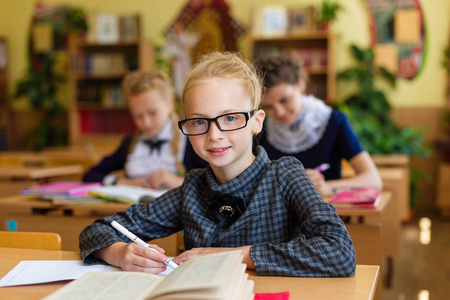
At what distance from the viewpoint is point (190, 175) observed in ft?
4.73

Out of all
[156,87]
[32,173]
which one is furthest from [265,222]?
[32,173]

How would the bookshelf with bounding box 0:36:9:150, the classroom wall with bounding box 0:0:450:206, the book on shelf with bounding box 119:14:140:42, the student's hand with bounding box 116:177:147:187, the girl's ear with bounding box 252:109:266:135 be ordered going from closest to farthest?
the girl's ear with bounding box 252:109:266:135 → the student's hand with bounding box 116:177:147:187 → the classroom wall with bounding box 0:0:450:206 → the book on shelf with bounding box 119:14:140:42 → the bookshelf with bounding box 0:36:9:150

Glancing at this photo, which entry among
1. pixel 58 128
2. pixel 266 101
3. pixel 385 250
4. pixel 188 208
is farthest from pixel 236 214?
pixel 58 128

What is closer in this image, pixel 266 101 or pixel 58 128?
pixel 266 101

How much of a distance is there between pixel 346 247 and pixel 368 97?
4999 mm

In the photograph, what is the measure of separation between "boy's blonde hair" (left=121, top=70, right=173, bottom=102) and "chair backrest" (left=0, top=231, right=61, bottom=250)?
138cm

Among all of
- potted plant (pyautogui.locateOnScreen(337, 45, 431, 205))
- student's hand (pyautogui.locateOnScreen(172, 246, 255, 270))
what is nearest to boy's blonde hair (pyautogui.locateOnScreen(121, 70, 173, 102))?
student's hand (pyautogui.locateOnScreen(172, 246, 255, 270))

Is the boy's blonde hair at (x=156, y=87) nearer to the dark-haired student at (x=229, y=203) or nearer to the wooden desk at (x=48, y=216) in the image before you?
the wooden desk at (x=48, y=216)

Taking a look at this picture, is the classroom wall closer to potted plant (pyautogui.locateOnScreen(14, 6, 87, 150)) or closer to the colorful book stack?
potted plant (pyautogui.locateOnScreen(14, 6, 87, 150))

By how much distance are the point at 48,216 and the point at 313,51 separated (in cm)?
428

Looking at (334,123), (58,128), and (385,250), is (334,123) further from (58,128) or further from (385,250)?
(58,128)

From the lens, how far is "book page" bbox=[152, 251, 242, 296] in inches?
31.6

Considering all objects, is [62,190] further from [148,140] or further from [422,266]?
[422,266]

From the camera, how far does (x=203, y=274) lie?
85 cm
